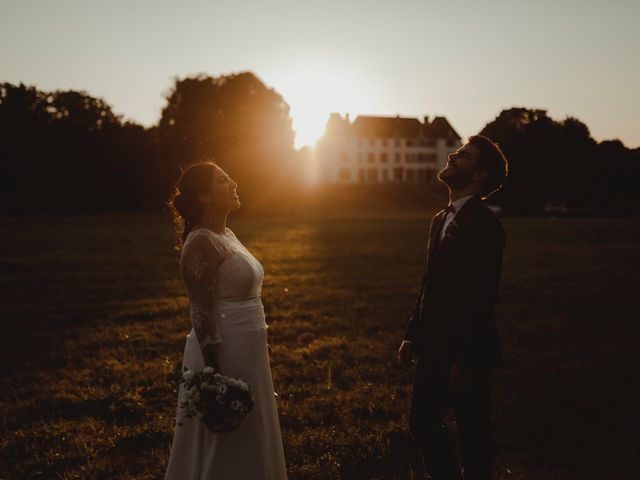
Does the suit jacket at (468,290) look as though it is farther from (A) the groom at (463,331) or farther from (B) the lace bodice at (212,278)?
(B) the lace bodice at (212,278)

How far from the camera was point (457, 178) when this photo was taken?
14.3 ft

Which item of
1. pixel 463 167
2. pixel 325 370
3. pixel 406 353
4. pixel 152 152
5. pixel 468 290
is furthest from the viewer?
pixel 152 152

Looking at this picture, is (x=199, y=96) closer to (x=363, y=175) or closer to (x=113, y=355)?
(x=113, y=355)

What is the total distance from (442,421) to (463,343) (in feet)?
2.08

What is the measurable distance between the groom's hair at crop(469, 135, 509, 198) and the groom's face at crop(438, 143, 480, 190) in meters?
0.04

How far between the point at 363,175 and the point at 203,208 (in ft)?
355

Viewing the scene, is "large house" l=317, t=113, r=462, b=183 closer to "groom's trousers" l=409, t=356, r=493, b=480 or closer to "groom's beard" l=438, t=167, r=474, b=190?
"groom's beard" l=438, t=167, r=474, b=190

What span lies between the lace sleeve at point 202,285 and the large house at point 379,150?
10625 cm

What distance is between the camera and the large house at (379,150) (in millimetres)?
109750

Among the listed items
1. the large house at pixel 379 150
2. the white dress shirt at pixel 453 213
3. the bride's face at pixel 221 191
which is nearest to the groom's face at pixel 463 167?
the white dress shirt at pixel 453 213

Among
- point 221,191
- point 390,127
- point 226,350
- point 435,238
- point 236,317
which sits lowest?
point 226,350

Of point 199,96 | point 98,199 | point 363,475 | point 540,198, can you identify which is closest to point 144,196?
point 98,199

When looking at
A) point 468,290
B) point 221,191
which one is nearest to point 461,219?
point 468,290

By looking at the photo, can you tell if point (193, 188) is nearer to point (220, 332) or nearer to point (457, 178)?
point (220, 332)
